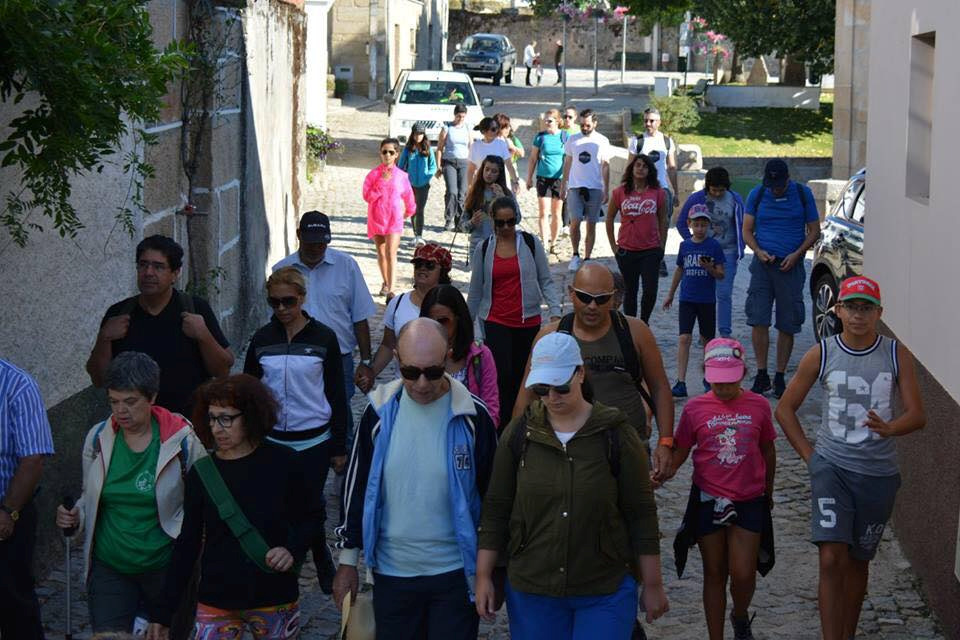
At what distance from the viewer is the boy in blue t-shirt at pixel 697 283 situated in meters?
12.0

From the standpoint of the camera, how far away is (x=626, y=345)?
694 centimetres

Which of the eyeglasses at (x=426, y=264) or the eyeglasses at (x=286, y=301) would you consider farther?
the eyeglasses at (x=426, y=264)

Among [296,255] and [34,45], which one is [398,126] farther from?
[34,45]

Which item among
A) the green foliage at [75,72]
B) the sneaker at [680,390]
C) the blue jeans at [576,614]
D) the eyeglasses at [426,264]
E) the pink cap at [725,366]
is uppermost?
the green foliage at [75,72]

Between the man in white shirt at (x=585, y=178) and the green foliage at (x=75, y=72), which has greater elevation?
the green foliage at (x=75, y=72)

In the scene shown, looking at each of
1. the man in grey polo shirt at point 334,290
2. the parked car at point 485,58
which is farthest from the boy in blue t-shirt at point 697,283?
the parked car at point 485,58

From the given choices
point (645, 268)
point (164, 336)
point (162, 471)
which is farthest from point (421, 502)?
point (645, 268)

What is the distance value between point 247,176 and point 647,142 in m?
5.28

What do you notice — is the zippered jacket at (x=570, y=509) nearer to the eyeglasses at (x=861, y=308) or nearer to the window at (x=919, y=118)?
the eyeglasses at (x=861, y=308)

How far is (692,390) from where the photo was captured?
12.7m

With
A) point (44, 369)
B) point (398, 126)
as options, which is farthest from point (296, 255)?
point (398, 126)

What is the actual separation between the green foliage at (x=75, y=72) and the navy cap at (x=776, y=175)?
6513 mm

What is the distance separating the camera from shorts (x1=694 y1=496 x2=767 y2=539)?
694 cm

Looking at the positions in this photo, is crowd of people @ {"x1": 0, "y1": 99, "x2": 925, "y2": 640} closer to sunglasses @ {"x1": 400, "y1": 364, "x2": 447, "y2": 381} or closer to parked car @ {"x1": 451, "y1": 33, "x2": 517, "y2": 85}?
sunglasses @ {"x1": 400, "y1": 364, "x2": 447, "y2": 381}
